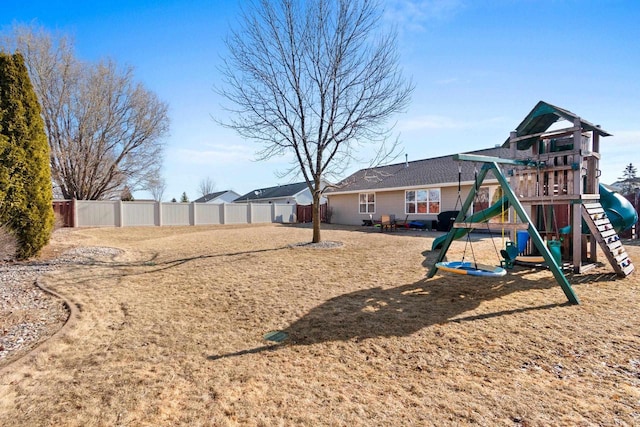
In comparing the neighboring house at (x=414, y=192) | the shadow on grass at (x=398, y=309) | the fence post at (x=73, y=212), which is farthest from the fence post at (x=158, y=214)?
the shadow on grass at (x=398, y=309)

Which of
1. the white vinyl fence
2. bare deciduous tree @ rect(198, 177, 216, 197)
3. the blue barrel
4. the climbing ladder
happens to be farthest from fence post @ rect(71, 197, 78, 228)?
bare deciduous tree @ rect(198, 177, 216, 197)

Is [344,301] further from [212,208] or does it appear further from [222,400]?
[212,208]

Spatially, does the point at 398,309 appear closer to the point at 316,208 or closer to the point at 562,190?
the point at 562,190

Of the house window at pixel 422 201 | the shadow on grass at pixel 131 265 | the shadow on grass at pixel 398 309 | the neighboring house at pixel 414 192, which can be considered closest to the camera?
the shadow on grass at pixel 398 309

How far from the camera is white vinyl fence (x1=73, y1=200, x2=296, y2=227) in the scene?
18.6 meters

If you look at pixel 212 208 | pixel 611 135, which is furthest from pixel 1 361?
pixel 212 208

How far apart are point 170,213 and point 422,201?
1563cm

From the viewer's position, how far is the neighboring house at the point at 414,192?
16469 mm

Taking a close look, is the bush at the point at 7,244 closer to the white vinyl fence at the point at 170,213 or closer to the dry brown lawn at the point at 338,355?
the dry brown lawn at the point at 338,355

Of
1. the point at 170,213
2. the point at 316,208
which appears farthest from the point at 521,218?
the point at 170,213

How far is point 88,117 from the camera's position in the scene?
20.2 metres

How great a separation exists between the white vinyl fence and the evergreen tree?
11997 millimetres

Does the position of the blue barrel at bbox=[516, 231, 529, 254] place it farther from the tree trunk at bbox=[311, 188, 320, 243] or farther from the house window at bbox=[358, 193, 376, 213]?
the house window at bbox=[358, 193, 376, 213]

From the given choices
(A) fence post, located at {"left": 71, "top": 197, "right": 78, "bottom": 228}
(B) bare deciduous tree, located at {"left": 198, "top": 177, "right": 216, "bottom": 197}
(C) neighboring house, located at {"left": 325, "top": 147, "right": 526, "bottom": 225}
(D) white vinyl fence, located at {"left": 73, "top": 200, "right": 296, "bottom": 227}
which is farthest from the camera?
(B) bare deciduous tree, located at {"left": 198, "top": 177, "right": 216, "bottom": 197}
